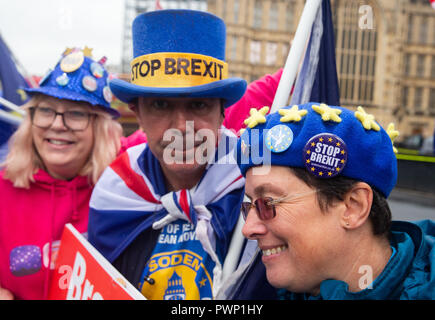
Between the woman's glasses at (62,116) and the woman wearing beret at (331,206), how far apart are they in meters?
1.48

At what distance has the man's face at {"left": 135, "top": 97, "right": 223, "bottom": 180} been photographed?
173 centimetres

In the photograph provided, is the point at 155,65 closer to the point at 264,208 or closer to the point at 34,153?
the point at 264,208

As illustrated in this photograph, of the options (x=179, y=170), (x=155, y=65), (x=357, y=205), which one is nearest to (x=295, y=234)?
(x=357, y=205)

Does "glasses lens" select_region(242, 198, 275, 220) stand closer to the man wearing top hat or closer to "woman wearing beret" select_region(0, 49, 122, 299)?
the man wearing top hat

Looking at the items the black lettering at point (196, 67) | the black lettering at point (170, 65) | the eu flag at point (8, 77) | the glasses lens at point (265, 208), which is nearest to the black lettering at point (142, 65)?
the black lettering at point (170, 65)

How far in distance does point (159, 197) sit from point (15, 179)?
1030mm

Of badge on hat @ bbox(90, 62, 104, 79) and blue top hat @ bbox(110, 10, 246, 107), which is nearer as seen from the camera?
blue top hat @ bbox(110, 10, 246, 107)

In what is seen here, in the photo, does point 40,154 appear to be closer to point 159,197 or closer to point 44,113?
point 44,113

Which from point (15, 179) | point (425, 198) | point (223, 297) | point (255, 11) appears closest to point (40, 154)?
point (15, 179)

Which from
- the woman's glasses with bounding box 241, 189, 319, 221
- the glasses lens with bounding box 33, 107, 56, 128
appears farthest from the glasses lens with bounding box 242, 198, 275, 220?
the glasses lens with bounding box 33, 107, 56, 128

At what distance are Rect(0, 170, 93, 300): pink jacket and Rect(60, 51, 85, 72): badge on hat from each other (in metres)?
0.70

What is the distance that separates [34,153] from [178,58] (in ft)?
4.35

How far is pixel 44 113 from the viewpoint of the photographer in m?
2.34

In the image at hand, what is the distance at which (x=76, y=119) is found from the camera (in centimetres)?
237
